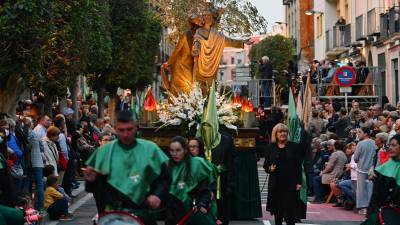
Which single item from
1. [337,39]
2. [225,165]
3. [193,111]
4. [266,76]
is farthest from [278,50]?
[225,165]

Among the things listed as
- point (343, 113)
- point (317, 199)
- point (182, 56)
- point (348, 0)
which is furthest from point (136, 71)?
point (182, 56)

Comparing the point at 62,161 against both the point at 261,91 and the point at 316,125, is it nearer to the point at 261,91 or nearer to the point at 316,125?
the point at 316,125

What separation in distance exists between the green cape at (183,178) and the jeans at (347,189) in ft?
36.3

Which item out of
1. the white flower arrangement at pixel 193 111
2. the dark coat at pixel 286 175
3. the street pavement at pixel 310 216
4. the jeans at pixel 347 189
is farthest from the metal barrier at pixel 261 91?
the dark coat at pixel 286 175

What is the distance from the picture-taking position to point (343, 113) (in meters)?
29.8

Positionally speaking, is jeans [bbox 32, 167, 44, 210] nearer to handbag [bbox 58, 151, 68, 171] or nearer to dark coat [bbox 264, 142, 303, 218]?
handbag [bbox 58, 151, 68, 171]

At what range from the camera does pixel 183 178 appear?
13156 mm

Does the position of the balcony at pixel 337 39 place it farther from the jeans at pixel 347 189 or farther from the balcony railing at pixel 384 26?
the jeans at pixel 347 189

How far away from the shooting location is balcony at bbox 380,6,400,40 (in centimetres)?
3866

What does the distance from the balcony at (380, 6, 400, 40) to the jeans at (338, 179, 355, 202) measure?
1490cm

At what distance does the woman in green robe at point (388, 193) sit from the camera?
1314cm

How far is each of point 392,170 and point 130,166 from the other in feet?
12.1

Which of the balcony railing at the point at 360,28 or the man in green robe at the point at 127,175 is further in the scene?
the balcony railing at the point at 360,28

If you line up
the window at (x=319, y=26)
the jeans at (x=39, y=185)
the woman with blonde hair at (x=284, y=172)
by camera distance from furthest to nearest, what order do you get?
1. the window at (x=319, y=26)
2. the jeans at (x=39, y=185)
3. the woman with blonde hair at (x=284, y=172)
